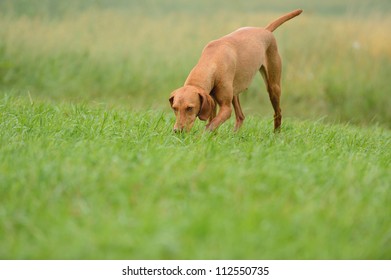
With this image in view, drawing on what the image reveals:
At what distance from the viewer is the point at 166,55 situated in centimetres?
1157

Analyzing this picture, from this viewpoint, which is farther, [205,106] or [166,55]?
[166,55]

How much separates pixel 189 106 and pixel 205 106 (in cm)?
16

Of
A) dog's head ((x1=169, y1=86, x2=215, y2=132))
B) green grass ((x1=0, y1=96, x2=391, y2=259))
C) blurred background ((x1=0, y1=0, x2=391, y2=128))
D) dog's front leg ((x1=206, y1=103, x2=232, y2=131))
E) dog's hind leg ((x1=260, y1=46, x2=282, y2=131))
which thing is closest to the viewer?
green grass ((x1=0, y1=96, x2=391, y2=259))

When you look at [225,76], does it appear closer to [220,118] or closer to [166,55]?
[220,118]

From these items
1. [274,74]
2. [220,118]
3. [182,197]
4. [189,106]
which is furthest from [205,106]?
[182,197]

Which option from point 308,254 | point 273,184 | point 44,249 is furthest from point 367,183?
point 44,249

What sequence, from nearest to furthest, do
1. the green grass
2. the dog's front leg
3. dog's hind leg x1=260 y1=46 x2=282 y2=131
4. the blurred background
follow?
the green grass → the dog's front leg → dog's hind leg x1=260 y1=46 x2=282 y2=131 → the blurred background

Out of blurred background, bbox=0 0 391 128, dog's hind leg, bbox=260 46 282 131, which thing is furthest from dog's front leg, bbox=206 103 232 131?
blurred background, bbox=0 0 391 128

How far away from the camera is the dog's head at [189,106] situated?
533 cm

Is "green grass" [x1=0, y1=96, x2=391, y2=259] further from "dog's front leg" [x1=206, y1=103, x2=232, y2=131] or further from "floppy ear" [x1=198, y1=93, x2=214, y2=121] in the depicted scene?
"dog's front leg" [x1=206, y1=103, x2=232, y2=131]

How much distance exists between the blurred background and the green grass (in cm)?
489

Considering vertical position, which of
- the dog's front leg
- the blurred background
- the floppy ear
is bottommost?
the blurred background

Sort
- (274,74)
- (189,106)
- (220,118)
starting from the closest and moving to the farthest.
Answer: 1. (189,106)
2. (220,118)
3. (274,74)

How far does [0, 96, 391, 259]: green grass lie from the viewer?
118 inches
